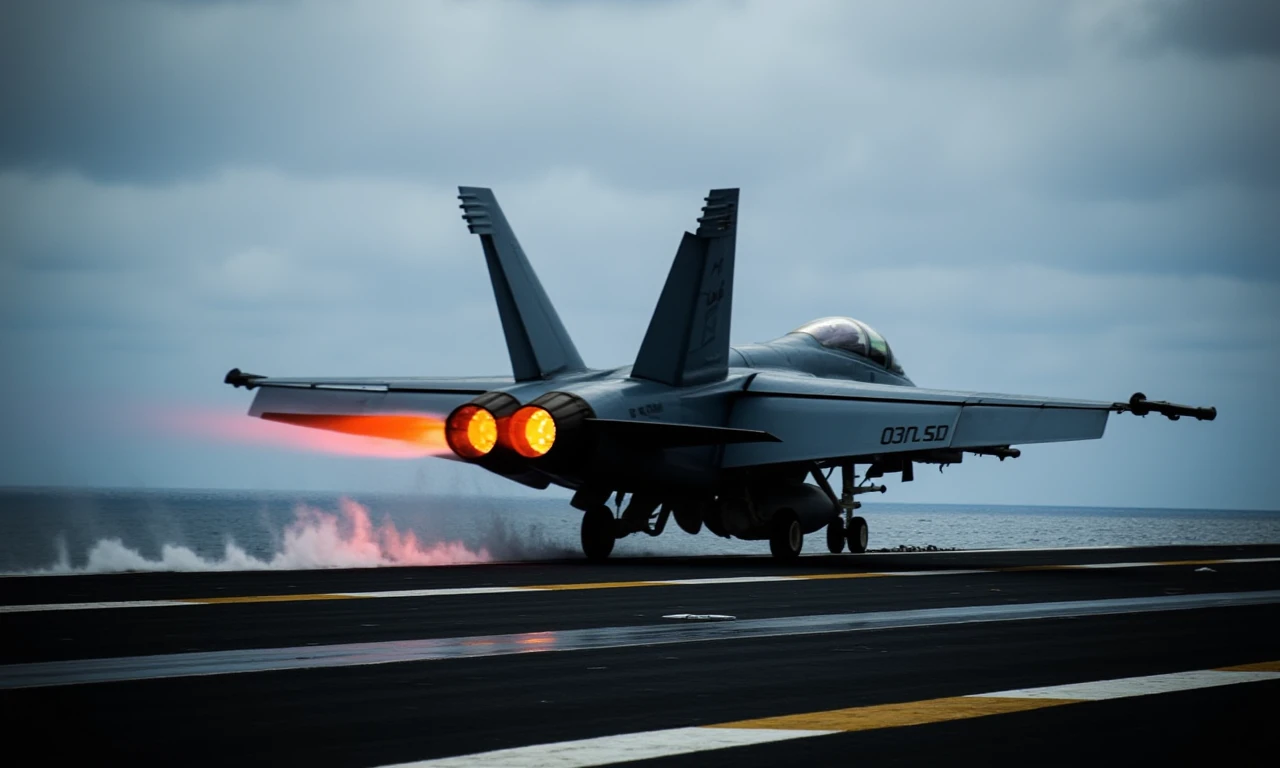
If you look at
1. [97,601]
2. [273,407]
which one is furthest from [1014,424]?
[97,601]

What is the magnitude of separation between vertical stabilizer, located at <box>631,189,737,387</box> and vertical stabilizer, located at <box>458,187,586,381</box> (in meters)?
1.84

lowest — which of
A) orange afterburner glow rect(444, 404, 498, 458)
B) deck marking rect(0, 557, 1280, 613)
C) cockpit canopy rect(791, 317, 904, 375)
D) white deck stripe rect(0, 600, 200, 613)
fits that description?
deck marking rect(0, 557, 1280, 613)

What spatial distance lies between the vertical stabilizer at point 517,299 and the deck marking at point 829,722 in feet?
55.1

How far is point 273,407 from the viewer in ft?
91.9

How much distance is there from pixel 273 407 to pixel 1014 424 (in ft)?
41.6

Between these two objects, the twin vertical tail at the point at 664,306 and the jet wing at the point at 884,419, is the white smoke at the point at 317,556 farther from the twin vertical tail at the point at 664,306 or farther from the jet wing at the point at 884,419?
the jet wing at the point at 884,419

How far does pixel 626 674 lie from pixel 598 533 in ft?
55.4

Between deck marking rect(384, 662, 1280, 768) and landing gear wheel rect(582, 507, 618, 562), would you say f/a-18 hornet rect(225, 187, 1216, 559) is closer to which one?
landing gear wheel rect(582, 507, 618, 562)

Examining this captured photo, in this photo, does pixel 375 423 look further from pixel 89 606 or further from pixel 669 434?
pixel 89 606

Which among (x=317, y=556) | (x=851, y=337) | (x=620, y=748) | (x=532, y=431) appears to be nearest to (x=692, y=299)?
(x=532, y=431)

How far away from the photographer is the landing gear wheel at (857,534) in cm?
3334

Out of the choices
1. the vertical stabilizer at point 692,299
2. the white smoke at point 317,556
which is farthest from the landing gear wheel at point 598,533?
the vertical stabilizer at point 692,299

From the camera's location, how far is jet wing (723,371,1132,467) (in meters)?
25.2

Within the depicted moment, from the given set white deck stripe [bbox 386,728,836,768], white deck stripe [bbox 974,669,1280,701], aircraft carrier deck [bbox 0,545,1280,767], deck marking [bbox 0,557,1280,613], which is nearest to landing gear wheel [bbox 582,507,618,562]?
deck marking [bbox 0,557,1280,613]
